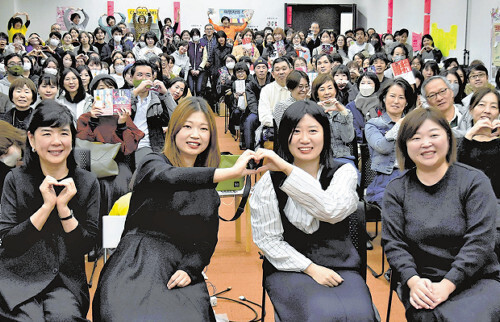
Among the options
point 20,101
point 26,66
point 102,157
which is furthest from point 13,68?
point 102,157

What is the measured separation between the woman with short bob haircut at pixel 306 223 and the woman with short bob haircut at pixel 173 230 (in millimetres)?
176

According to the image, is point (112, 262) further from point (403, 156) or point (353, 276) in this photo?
point (403, 156)

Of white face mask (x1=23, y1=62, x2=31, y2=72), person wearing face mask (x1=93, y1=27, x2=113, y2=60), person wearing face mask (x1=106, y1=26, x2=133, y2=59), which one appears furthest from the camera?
person wearing face mask (x1=106, y1=26, x2=133, y2=59)

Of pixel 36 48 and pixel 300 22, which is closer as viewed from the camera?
pixel 36 48

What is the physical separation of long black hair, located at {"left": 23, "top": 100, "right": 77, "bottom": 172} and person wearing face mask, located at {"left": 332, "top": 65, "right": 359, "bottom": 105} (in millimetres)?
3987

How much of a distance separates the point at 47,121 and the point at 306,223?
46.5 inches

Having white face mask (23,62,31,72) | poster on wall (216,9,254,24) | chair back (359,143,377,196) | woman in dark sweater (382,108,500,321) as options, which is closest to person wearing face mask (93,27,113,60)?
white face mask (23,62,31,72)

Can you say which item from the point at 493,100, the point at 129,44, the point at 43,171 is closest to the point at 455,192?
the point at 493,100

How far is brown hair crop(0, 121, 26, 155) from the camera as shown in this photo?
293 cm

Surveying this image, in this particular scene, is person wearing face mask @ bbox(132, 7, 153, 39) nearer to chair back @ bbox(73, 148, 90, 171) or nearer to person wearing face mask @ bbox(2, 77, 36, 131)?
person wearing face mask @ bbox(2, 77, 36, 131)

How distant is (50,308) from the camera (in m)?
2.10

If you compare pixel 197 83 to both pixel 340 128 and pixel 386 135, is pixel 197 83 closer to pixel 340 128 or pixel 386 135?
pixel 340 128

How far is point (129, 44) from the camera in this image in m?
11.8

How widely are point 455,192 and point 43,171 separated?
69.5 inches
